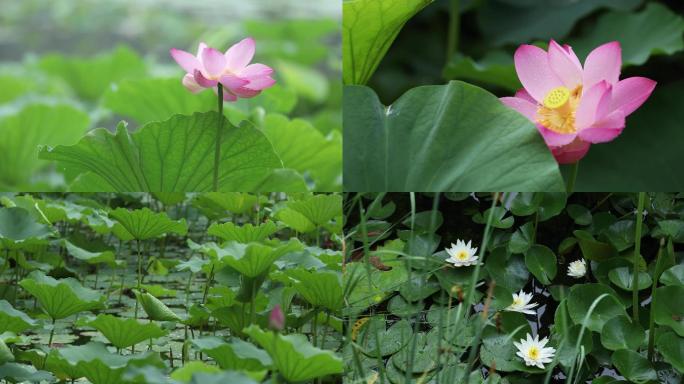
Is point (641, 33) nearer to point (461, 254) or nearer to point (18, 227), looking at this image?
point (461, 254)

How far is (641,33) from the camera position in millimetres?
1928

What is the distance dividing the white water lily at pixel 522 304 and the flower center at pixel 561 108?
9.1 inches

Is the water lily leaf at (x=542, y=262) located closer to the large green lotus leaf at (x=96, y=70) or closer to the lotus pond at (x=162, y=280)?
the lotus pond at (x=162, y=280)

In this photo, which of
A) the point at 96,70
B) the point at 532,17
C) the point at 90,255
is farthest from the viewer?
the point at 96,70

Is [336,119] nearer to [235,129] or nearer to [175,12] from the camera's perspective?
→ [235,129]

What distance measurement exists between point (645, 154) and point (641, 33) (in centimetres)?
25

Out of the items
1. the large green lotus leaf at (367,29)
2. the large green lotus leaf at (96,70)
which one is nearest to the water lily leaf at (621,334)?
the large green lotus leaf at (367,29)

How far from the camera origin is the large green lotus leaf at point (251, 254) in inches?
37.8

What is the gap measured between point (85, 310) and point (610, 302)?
59 cm

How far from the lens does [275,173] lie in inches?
43.7

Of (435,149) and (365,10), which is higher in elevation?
(365,10)

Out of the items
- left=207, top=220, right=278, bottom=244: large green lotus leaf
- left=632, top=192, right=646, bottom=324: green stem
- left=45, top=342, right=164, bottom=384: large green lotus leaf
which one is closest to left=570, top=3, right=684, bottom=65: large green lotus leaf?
left=632, top=192, right=646, bottom=324: green stem

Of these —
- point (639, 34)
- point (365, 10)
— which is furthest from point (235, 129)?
point (639, 34)

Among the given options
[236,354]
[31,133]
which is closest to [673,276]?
[236,354]
